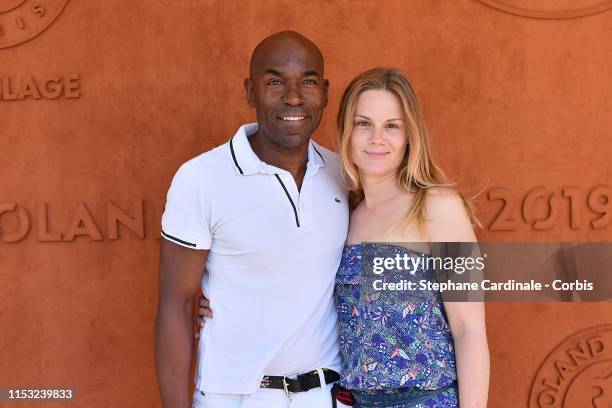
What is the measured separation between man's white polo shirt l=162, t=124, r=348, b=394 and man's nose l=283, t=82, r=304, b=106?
230 millimetres

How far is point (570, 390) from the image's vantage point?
3365mm

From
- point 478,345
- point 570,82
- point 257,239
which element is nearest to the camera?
point 478,345

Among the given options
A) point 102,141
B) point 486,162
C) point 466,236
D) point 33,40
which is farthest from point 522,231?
point 33,40

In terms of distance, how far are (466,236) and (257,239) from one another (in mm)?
698

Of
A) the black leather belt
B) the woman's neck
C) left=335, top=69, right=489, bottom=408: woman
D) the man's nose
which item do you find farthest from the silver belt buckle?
the man's nose

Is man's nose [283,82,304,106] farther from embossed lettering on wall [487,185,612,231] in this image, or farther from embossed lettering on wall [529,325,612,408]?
embossed lettering on wall [529,325,612,408]

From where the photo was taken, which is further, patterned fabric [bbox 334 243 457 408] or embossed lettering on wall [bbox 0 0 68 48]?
embossed lettering on wall [bbox 0 0 68 48]

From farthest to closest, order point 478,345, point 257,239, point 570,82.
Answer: point 570,82
point 257,239
point 478,345

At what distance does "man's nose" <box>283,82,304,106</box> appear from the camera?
8.26ft

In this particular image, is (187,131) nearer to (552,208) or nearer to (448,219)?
(448,219)

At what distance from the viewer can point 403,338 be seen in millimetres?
2283

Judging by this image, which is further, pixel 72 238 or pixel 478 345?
pixel 72 238

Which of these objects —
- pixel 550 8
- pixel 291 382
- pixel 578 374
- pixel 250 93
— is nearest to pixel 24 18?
pixel 250 93

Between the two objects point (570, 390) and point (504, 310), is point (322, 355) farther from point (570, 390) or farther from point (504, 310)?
point (570, 390)
